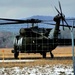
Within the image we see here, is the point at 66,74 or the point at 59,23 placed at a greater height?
the point at 59,23

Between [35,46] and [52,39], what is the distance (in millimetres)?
2653

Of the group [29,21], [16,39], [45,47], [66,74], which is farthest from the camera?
[16,39]

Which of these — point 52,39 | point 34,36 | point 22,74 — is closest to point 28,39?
point 34,36

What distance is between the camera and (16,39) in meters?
39.0

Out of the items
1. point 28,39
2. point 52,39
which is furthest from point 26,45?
point 52,39

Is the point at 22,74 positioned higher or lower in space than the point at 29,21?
lower

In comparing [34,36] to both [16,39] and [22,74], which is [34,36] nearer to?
[16,39]

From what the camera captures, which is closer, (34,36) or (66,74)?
(66,74)

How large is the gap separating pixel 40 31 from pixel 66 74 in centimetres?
2027

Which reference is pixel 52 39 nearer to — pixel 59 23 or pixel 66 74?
pixel 59 23

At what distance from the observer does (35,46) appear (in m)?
36.9

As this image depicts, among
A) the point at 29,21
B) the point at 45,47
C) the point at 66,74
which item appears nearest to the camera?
the point at 66,74

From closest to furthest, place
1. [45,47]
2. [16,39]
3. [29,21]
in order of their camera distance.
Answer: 1. [29,21]
2. [45,47]
3. [16,39]

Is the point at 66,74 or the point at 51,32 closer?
the point at 66,74
